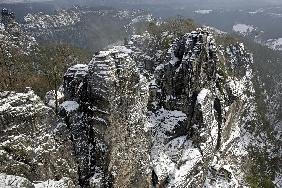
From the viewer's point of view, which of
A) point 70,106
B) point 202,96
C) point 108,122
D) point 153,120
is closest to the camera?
point 108,122

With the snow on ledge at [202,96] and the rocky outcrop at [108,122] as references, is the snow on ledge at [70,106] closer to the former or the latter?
the rocky outcrop at [108,122]

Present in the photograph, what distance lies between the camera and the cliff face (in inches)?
1829

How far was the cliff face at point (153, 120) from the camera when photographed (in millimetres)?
46469

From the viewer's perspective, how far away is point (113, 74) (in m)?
47.4

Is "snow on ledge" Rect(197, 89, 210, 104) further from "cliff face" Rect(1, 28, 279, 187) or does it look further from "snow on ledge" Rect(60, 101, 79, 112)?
"snow on ledge" Rect(60, 101, 79, 112)

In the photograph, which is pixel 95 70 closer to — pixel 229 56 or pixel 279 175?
pixel 279 175

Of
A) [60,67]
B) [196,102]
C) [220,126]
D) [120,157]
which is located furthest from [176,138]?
[60,67]

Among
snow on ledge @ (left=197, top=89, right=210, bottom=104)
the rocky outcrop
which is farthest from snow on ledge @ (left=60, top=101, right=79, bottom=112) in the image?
snow on ledge @ (left=197, top=89, right=210, bottom=104)

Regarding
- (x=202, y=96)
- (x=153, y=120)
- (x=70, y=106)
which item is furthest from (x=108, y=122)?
(x=202, y=96)

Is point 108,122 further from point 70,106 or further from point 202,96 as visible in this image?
point 202,96

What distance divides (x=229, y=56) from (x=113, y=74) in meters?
103

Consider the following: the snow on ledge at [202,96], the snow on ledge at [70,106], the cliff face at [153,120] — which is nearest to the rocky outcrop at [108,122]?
the cliff face at [153,120]

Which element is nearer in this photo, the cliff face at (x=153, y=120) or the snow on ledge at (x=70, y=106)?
the cliff face at (x=153, y=120)

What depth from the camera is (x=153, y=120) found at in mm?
64875
